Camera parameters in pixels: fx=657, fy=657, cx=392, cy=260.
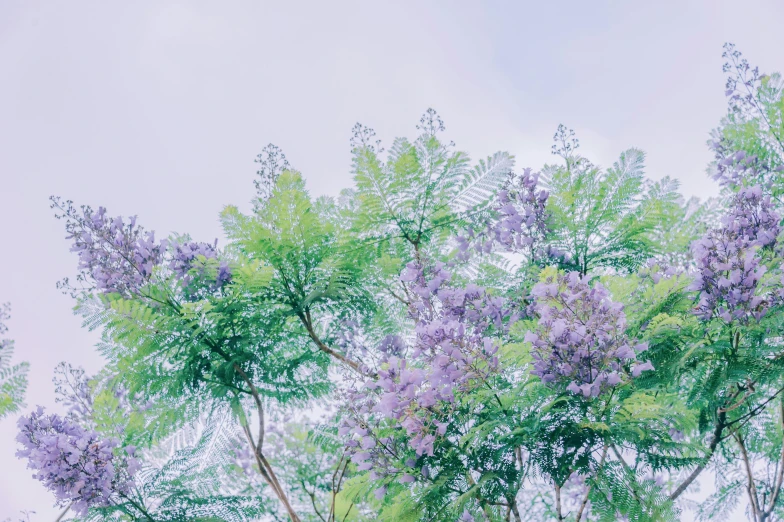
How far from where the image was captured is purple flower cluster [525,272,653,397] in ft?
7.70

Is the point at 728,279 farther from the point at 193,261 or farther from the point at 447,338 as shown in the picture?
the point at 193,261

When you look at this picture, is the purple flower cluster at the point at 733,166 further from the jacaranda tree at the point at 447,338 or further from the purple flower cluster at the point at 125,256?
the purple flower cluster at the point at 125,256

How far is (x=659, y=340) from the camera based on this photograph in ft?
9.32

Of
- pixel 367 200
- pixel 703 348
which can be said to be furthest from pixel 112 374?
pixel 703 348

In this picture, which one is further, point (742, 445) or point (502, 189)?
point (742, 445)

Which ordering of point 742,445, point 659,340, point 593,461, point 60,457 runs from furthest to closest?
point 742,445
point 60,457
point 659,340
point 593,461

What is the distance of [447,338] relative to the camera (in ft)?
8.85

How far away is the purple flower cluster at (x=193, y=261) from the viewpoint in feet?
12.9

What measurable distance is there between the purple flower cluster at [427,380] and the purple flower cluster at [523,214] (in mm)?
535

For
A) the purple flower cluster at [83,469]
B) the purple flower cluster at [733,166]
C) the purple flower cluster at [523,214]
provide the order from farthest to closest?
the purple flower cluster at [733,166], the purple flower cluster at [523,214], the purple flower cluster at [83,469]

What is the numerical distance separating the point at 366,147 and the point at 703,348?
2.03 m

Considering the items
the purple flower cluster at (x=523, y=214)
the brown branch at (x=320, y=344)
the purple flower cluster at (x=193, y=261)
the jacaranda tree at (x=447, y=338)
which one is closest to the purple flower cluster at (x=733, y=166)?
the jacaranda tree at (x=447, y=338)

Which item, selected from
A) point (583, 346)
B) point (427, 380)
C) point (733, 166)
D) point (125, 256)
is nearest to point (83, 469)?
point (125, 256)

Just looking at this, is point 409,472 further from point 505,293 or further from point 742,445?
point 742,445
